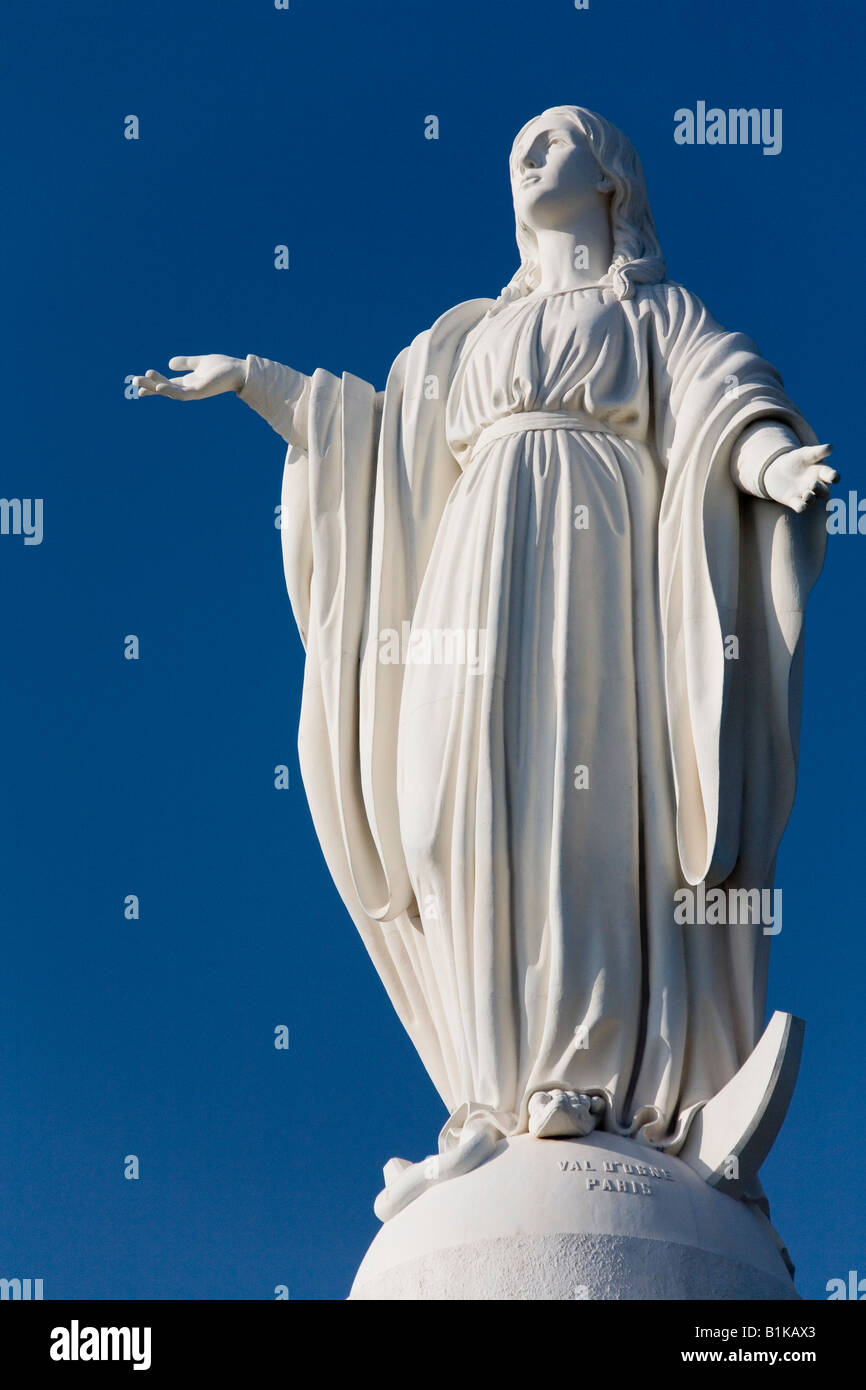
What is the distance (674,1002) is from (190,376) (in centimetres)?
410

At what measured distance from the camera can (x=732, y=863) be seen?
11219mm

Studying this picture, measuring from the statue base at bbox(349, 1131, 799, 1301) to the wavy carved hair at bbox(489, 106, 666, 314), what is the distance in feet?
14.6

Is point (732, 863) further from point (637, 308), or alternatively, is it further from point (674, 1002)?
point (637, 308)

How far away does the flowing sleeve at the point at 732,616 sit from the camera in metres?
11.2

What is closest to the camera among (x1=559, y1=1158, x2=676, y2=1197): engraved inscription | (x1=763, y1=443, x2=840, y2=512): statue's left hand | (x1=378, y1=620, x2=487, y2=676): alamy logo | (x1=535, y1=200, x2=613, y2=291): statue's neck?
(x1=559, y1=1158, x2=676, y2=1197): engraved inscription

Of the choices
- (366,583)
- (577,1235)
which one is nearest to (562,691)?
(366,583)

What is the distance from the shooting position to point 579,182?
12.7 meters

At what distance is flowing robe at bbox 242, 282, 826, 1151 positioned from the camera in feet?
36.3

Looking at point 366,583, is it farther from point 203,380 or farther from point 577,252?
point 577,252

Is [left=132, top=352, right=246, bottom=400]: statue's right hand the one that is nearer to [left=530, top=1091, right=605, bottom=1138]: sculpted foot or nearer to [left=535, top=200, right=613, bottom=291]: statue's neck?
[left=535, top=200, right=613, bottom=291]: statue's neck

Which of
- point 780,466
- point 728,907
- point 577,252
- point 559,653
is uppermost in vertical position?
point 577,252
